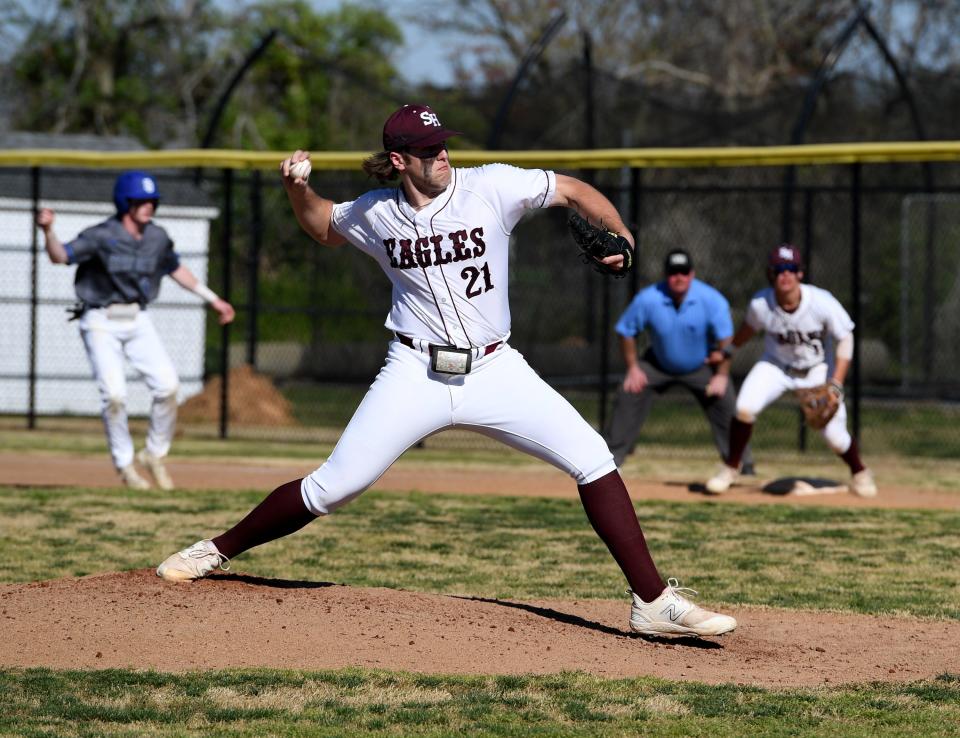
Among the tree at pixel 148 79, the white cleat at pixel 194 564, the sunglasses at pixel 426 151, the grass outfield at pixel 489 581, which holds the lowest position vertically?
the grass outfield at pixel 489 581

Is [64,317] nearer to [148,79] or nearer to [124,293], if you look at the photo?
[124,293]

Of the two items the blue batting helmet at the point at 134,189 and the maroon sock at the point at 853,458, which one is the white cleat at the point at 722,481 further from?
the blue batting helmet at the point at 134,189

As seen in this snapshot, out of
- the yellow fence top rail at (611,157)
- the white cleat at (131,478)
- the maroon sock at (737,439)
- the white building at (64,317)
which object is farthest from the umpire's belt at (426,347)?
the white building at (64,317)

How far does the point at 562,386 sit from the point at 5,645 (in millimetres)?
12217

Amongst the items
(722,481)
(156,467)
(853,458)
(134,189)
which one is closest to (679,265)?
(722,481)

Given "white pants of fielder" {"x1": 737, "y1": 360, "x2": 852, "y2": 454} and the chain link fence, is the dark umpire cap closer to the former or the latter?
"white pants of fielder" {"x1": 737, "y1": 360, "x2": 852, "y2": 454}

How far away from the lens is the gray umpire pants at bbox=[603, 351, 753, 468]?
1134cm

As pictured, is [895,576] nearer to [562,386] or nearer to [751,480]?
[751,480]

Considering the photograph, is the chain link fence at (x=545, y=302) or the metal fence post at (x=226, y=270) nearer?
the metal fence post at (x=226, y=270)

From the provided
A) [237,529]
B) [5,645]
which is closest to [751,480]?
[237,529]

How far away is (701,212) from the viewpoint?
1884 cm

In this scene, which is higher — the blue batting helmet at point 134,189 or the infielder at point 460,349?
the blue batting helmet at point 134,189

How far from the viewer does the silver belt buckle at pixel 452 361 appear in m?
5.38

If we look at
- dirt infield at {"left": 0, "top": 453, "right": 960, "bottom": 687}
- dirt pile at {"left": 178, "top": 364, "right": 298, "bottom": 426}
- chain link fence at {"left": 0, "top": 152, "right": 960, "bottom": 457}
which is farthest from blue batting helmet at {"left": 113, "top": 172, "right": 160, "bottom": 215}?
dirt pile at {"left": 178, "top": 364, "right": 298, "bottom": 426}
